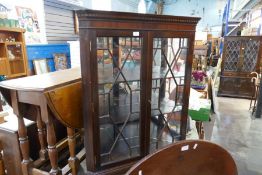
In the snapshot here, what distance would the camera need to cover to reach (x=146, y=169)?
56 cm

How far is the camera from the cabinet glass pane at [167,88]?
148cm

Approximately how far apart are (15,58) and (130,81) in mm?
2537

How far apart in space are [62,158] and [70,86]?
99 centimetres

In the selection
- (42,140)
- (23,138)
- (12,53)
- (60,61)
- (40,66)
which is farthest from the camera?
(60,61)

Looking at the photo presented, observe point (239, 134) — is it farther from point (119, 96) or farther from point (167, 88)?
point (119, 96)

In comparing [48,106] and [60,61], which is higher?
[60,61]

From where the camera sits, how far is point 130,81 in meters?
1.41

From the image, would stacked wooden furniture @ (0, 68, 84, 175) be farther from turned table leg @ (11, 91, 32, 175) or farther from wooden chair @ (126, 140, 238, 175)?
wooden chair @ (126, 140, 238, 175)

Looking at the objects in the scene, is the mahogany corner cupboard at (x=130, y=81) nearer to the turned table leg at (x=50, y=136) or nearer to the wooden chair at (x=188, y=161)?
the turned table leg at (x=50, y=136)

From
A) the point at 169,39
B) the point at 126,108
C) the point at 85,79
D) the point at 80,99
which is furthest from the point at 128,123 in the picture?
the point at 169,39

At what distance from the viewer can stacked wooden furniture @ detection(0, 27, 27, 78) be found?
2.80m

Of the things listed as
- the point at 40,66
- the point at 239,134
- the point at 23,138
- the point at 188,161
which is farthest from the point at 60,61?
the point at 188,161

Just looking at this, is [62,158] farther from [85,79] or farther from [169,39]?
[169,39]

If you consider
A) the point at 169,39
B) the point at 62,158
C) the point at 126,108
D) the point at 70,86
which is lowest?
the point at 62,158
